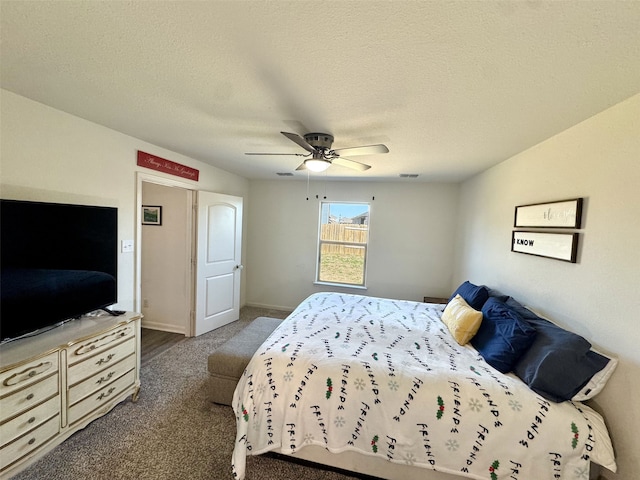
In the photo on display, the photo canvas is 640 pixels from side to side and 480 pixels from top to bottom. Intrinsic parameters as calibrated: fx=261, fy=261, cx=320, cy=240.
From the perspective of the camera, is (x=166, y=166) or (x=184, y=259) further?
(x=184, y=259)

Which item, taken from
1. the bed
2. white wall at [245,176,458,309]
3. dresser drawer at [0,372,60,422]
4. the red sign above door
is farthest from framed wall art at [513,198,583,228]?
the red sign above door

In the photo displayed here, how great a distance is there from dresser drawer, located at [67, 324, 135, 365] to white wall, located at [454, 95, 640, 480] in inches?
127

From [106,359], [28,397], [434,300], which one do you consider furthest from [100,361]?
[434,300]

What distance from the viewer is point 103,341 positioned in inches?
75.5

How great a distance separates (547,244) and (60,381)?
349cm

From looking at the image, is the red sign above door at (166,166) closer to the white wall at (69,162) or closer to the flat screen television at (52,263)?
the white wall at (69,162)

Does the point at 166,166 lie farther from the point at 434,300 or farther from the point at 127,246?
the point at 434,300

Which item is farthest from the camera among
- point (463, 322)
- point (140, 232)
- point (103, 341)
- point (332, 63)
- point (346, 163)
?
point (140, 232)

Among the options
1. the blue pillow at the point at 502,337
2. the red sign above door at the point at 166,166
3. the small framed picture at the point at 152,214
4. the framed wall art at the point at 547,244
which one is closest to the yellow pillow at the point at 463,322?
the blue pillow at the point at 502,337

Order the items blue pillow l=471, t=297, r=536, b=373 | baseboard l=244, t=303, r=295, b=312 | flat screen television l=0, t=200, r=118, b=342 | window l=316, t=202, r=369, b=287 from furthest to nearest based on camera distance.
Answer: baseboard l=244, t=303, r=295, b=312, window l=316, t=202, r=369, b=287, blue pillow l=471, t=297, r=536, b=373, flat screen television l=0, t=200, r=118, b=342

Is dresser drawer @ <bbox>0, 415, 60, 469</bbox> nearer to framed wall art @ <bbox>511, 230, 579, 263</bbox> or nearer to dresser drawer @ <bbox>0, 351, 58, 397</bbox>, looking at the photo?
dresser drawer @ <bbox>0, 351, 58, 397</bbox>

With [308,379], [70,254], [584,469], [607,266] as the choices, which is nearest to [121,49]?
[70,254]

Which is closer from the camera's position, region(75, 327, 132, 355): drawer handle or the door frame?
region(75, 327, 132, 355): drawer handle

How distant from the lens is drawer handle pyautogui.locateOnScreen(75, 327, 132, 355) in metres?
1.77
